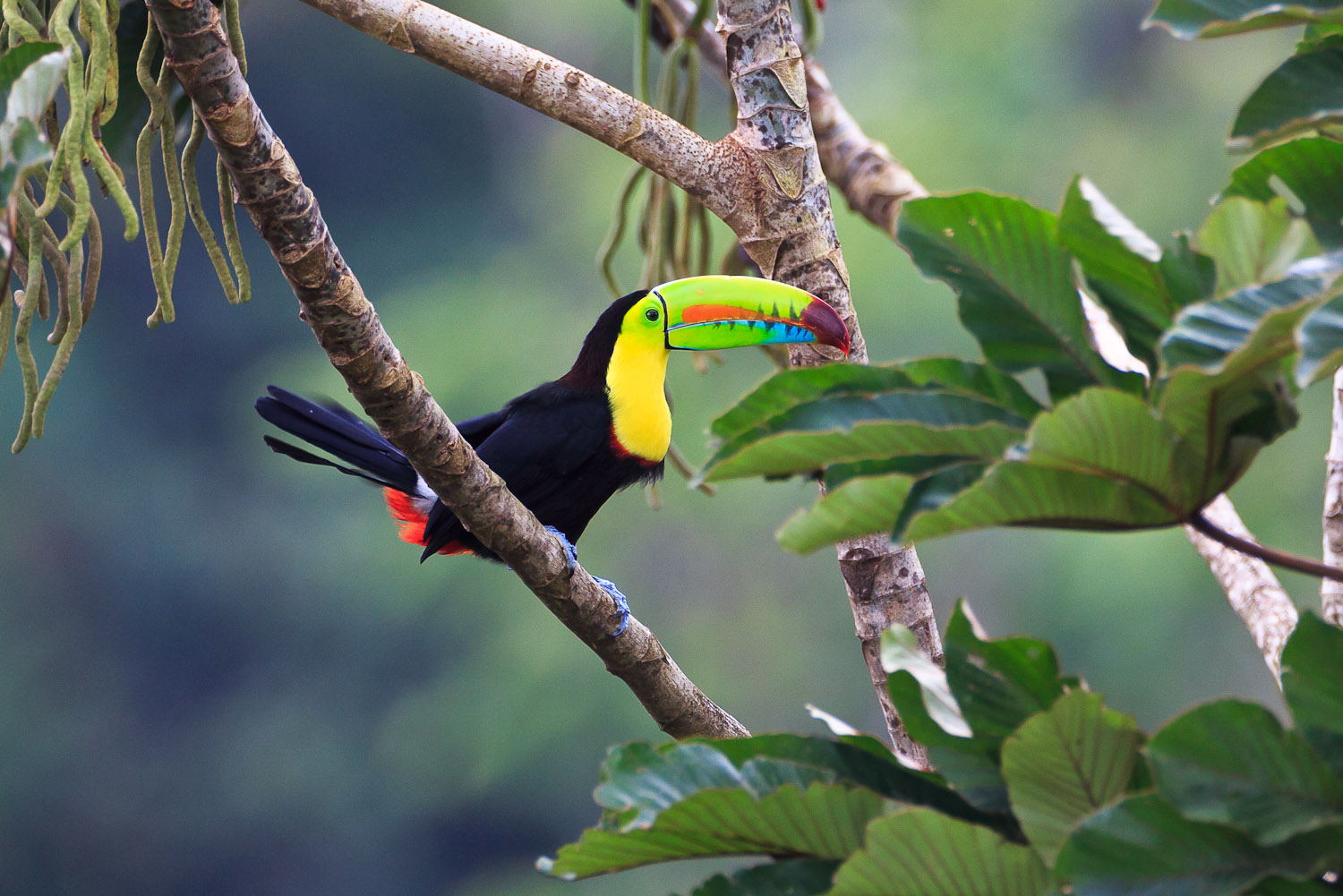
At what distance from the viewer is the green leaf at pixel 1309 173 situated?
63 cm

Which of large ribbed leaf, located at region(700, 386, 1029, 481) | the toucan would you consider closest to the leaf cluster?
large ribbed leaf, located at region(700, 386, 1029, 481)

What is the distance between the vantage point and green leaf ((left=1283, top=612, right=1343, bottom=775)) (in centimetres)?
54

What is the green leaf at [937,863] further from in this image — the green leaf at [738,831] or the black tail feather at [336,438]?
the black tail feather at [336,438]

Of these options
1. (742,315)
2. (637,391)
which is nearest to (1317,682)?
(742,315)

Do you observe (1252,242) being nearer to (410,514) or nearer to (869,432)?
(869,432)

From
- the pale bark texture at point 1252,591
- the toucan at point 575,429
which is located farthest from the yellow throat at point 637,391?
the pale bark texture at point 1252,591

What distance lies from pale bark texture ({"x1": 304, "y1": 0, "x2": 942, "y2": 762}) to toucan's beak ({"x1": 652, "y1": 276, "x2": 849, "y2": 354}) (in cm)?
4

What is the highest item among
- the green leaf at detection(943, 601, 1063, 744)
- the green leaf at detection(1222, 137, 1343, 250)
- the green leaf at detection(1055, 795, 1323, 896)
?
the green leaf at detection(1222, 137, 1343, 250)

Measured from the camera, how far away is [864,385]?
24.0 inches

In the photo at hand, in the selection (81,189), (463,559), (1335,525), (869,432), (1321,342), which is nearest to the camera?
(1321,342)

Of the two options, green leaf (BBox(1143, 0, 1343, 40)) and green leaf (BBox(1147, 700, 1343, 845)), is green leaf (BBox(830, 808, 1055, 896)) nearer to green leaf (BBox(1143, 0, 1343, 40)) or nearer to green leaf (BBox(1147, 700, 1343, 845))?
green leaf (BBox(1147, 700, 1343, 845))

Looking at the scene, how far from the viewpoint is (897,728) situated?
4.02 feet

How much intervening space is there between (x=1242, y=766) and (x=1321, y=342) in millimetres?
191

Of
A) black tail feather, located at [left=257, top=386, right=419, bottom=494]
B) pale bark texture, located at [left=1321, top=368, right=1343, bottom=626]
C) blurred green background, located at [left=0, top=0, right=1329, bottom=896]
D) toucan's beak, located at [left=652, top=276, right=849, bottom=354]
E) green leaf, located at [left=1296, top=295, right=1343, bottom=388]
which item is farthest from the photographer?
blurred green background, located at [left=0, top=0, right=1329, bottom=896]
